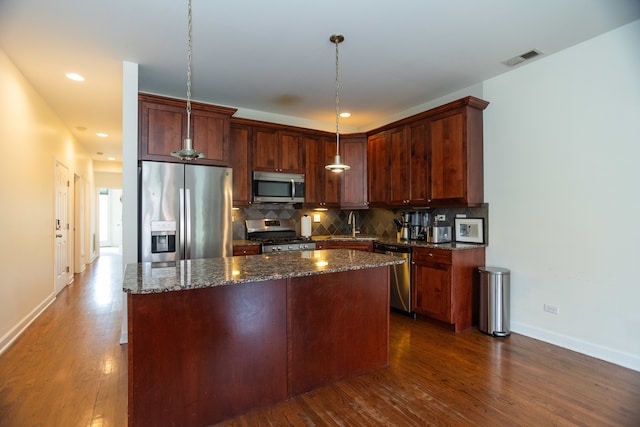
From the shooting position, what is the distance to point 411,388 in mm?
2369

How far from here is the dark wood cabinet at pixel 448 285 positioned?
11.6 ft

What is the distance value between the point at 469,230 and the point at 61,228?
20.9 feet

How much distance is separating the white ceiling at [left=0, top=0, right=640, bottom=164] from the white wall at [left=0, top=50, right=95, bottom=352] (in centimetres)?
33

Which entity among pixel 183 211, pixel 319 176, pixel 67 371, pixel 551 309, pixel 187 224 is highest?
pixel 319 176

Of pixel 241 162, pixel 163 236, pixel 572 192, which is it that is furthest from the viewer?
pixel 241 162

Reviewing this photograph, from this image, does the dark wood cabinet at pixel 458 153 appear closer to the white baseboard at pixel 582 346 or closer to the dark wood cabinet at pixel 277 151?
the white baseboard at pixel 582 346

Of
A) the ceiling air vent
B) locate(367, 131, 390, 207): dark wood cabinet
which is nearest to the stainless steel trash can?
locate(367, 131, 390, 207): dark wood cabinet

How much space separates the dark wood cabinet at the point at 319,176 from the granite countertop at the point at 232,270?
2.11 meters

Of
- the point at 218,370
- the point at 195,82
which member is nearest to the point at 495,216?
the point at 218,370

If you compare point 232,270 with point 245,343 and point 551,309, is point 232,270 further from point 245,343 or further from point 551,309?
point 551,309

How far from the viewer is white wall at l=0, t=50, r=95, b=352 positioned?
125 inches

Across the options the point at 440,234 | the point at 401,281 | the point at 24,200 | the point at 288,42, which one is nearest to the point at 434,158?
the point at 440,234

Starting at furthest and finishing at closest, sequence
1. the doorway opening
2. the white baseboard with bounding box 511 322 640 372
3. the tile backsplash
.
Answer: the doorway opening < the tile backsplash < the white baseboard with bounding box 511 322 640 372

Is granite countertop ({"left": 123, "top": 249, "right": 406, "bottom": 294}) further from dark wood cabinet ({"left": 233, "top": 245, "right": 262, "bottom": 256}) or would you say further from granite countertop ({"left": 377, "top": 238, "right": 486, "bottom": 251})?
dark wood cabinet ({"left": 233, "top": 245, "right": 262, "bottom": 256})
